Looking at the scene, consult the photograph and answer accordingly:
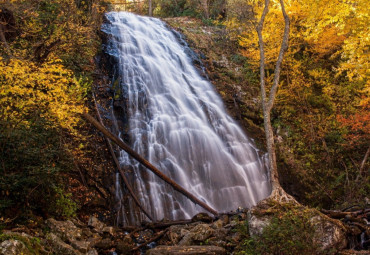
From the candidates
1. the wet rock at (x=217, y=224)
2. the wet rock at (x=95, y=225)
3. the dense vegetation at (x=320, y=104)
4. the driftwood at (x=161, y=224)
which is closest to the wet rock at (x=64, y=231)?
the wet rock at (x=95, y=225)

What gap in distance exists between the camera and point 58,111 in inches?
257

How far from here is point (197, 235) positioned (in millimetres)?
6105

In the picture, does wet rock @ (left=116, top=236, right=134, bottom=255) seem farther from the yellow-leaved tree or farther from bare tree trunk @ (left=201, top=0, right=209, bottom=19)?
bare tree trunk @ (left=201, top=0, right=209, bottom=19)

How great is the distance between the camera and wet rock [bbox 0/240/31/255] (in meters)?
3.32

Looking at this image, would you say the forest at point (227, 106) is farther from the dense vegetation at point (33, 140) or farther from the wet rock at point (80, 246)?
the wet rock at point (80, 246)

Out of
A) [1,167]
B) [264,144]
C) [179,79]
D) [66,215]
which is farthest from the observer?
[179,79]

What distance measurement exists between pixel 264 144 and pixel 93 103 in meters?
8.16

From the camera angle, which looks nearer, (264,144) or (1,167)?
(1,167)

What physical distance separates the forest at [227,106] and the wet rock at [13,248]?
0.68 feet

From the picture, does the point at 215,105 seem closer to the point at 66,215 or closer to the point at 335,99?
the point at 335,99

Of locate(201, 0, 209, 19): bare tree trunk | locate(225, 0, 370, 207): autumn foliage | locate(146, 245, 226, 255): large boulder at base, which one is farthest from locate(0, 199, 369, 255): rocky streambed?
locate(201, 0, 209, 19): bare tree trunk

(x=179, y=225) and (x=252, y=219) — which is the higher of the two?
(x=252, y=219)

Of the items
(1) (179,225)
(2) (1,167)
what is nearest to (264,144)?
(1) (179,225)

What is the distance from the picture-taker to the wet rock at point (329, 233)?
5.39 metres
